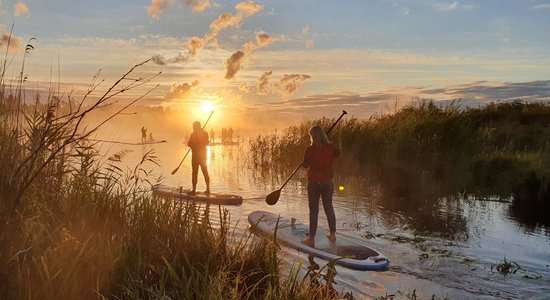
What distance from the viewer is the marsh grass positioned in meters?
4.57

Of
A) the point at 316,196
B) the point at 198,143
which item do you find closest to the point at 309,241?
the point at 316,196

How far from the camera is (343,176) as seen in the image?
68.0 feet

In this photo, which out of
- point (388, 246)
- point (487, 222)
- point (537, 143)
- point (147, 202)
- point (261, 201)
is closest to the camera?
point (147, 202)

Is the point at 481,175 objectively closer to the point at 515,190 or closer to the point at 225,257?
the point at 515,190

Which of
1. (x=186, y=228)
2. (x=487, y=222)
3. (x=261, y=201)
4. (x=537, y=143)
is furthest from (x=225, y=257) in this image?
(x=537, y=143)

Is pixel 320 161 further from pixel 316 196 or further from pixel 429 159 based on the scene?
pixel 429 159

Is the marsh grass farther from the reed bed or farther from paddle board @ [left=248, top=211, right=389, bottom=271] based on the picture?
the reed bed

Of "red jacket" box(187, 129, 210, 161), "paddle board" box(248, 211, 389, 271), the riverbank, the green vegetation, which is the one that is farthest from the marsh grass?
the green vegetation

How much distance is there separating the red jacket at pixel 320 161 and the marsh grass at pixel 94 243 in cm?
346

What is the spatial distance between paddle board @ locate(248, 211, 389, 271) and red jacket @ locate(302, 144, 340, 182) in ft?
4.14

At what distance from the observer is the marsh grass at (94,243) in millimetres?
4574

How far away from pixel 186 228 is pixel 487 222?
9315mm

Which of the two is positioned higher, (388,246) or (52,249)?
(52,249)

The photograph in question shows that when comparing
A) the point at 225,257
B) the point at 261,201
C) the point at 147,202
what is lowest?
the point at 261,201
